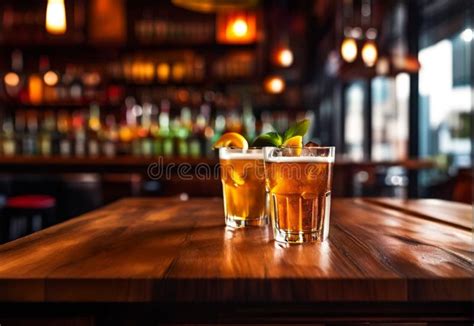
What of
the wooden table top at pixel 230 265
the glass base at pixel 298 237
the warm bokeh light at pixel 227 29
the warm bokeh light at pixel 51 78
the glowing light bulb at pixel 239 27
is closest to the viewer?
the wooden table top at pixel 230 265

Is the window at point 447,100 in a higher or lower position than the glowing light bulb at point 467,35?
lower

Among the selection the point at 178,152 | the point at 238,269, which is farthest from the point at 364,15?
the point at 238,269

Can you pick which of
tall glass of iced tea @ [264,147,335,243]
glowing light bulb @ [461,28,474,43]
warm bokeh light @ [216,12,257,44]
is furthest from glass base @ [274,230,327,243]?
warm bokeh light @ [216,12,257,44]

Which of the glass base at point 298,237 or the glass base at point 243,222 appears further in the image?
the glass base at point 243,222

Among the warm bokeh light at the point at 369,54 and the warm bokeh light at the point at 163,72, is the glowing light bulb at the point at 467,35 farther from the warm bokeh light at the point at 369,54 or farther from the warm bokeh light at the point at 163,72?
the warm bokeh light at the point at 163,72

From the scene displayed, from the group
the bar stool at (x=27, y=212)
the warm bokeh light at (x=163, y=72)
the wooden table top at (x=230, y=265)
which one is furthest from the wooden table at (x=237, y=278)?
the warm bokeh light at (x=163, y=72)

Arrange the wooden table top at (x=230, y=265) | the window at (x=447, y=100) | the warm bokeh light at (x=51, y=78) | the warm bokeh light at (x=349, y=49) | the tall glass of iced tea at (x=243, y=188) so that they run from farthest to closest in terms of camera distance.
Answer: the warm bokeh light at (x=51, y=78), the window at (x=447, y=100), the warm bokeh light at (x=349, y=49), the tall glass of iced tea at (x=243, y=188), the wooden table top at (x=230, y=265)

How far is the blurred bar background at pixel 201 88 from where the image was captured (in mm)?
4914

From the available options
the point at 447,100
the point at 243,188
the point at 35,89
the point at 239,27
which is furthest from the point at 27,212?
the point at 447,100

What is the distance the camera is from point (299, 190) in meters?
1.07

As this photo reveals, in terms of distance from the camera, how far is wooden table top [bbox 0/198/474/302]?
28.6 inches

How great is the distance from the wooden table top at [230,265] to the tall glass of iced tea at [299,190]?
46 millimetres

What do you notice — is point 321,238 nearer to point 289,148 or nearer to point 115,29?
point 289,148

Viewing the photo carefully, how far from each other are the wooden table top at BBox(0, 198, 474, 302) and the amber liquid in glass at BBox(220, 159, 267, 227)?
0.06m
